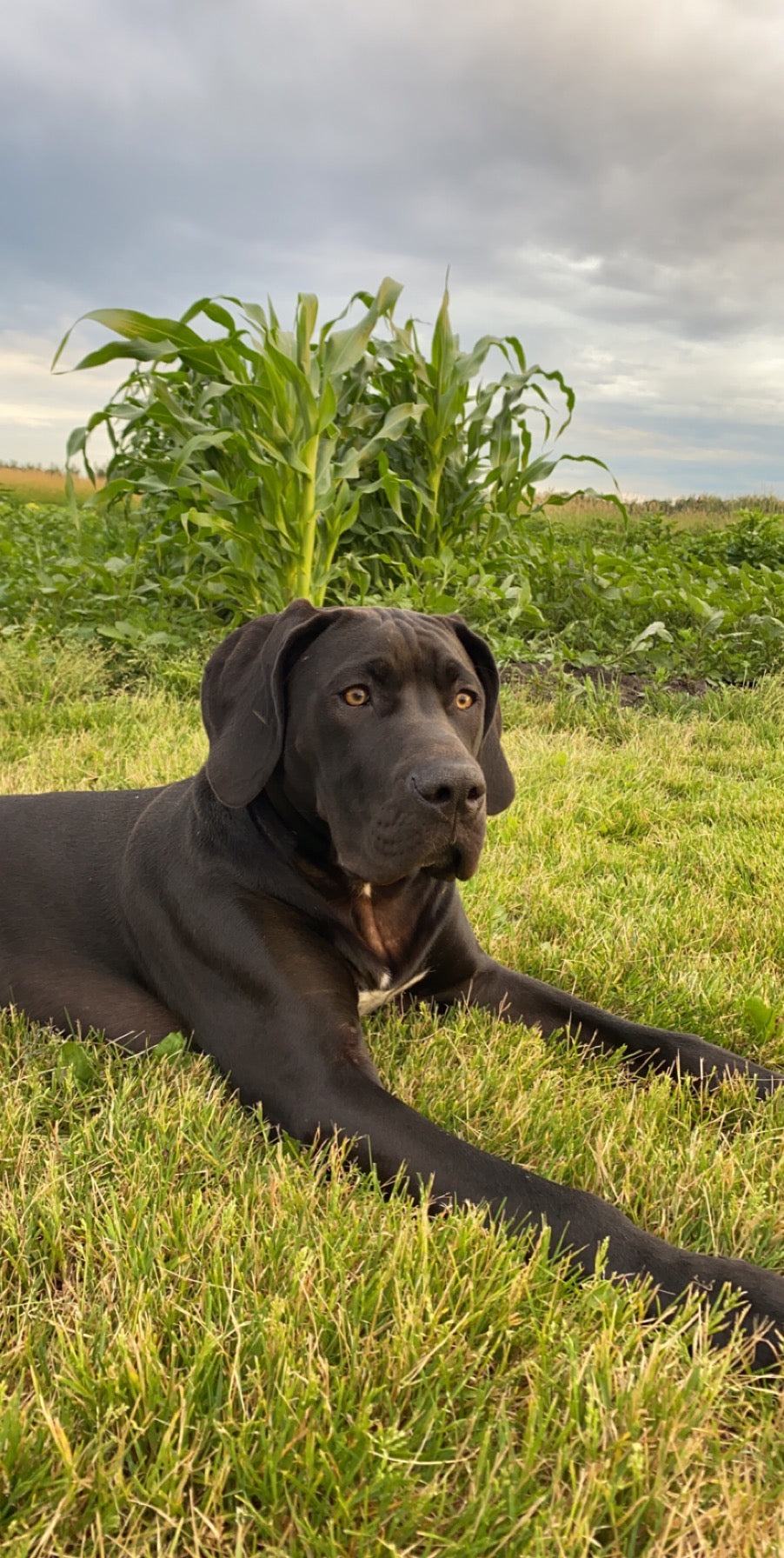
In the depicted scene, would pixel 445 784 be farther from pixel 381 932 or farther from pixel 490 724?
pixel 490 724

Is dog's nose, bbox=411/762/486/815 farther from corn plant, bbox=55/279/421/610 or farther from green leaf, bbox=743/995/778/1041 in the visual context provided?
corn plant, bbox=55/279/421/610

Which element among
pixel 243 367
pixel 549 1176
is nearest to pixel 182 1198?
pixel 549 1176

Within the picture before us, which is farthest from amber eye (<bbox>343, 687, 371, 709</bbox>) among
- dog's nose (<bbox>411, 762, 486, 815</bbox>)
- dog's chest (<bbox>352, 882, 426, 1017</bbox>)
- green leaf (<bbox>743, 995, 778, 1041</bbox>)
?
green leaf (<bbox>743, 995, 778, 1041</bbox>)

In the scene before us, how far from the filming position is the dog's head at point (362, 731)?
223 cm

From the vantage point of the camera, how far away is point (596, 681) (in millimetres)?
7512

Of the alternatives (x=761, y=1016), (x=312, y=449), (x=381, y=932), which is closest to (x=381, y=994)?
(x=381, y=932)

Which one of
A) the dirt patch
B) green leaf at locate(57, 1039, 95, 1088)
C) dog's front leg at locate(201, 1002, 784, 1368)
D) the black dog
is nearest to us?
dog's front leg at locate(201, 1002, 784, 1368)

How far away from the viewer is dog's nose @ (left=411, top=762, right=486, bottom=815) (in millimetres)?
2164

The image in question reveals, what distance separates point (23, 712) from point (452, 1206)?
15.9 feet

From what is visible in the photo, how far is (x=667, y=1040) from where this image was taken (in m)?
2.67

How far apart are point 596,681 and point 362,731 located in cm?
538

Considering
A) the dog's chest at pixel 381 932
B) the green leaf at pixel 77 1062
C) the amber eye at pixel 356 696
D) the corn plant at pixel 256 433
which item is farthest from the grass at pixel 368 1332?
the corn plant at pixel 256 433

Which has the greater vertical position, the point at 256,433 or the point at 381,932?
the point at 256,433

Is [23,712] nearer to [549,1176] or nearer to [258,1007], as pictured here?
[258,1007]
